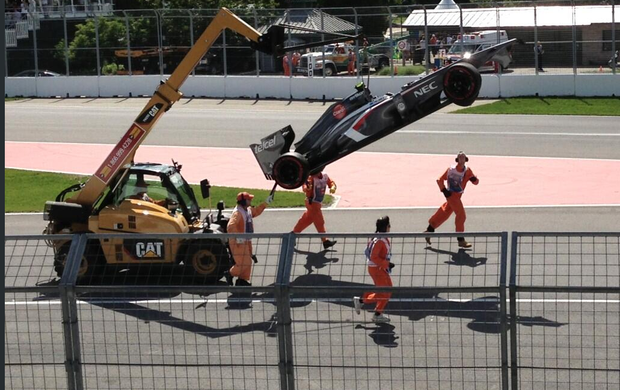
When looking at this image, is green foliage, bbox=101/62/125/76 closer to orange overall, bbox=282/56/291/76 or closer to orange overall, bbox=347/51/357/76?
orange overall, bbox=282/56/291/76

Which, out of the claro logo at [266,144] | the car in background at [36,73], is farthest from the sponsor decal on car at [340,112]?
the car in background at [36,73]

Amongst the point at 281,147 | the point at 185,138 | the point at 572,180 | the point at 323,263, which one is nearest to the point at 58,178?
the point at 185,138

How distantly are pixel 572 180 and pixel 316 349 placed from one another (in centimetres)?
1468

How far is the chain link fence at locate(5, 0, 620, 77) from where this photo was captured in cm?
3434

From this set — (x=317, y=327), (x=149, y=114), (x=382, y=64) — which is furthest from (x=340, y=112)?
(x=382, y=64)

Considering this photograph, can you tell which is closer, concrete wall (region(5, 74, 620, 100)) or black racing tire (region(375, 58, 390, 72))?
concrete wall (region(5, 74, 620, 100))

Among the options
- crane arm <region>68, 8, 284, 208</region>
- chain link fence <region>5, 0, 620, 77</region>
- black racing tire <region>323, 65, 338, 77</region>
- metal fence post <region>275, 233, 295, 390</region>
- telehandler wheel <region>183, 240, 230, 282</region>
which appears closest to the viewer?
metal fence post <region>275, 233, 295, 390</region>

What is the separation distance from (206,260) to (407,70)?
28311 millimetres

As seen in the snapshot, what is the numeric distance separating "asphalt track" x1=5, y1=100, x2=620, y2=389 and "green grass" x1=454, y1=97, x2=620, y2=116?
3.46 feet

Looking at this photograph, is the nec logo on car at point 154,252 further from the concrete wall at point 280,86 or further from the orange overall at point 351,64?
the orange overall at point 351,64

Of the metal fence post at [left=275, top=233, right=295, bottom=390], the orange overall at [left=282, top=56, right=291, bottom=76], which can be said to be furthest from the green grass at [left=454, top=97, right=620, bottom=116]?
the metal fence post at [left=275, top=233, right=295, bottom=390]

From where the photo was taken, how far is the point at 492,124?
2983 cm

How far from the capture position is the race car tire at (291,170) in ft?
51.5

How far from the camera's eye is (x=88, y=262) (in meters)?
9.15
